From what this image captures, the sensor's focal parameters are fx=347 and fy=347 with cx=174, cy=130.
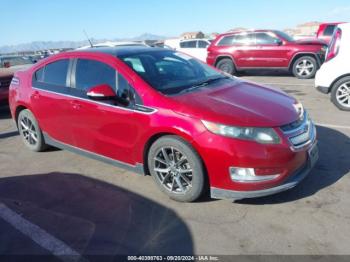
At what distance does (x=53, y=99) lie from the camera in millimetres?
4793

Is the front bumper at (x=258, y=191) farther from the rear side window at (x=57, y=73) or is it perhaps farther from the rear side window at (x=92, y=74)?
the rear side window at (x=57, y=73)

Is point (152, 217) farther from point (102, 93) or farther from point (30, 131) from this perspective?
point (30, 131)

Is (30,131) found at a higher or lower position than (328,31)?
lower

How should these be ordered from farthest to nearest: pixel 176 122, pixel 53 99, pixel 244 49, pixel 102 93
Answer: pixel 244 49, pixel 53 99, pixel 102 93, pixel 176 122

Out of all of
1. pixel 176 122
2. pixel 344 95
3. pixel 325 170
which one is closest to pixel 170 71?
pixel 176 122

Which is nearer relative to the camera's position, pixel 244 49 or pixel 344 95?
pixel 344 95

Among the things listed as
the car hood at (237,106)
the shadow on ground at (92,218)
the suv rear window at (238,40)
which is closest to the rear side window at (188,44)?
the suv rear window at (238,40)

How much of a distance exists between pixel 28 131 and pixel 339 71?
6.00 meters

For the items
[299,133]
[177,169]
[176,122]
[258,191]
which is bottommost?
[258,191]

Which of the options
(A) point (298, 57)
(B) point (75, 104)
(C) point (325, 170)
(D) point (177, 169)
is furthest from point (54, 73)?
(A) point (298, 57)

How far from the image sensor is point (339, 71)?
7031mm

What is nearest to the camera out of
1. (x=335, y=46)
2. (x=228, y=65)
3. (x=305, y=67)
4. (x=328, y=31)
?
(x=335, y=46)

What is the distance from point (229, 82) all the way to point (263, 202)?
1.60 meters

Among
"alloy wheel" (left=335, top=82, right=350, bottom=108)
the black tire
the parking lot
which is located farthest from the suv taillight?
the black tire
